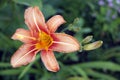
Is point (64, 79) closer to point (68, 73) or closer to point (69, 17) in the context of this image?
point (68, 73)

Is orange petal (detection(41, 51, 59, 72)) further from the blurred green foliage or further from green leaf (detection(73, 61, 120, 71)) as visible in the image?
green leaf (detection(73, 61, 120, 71))

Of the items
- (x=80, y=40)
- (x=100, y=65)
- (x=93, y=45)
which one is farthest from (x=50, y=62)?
(x=100, y=65)

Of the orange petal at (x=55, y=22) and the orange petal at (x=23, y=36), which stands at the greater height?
the orange petal at (x=55, y=22)

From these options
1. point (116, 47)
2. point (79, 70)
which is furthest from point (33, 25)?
point (116, 47)

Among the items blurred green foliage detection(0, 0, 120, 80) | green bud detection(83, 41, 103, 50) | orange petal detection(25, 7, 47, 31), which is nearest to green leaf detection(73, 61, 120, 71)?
blurred green foliage detection(0, 0, 120, 80)

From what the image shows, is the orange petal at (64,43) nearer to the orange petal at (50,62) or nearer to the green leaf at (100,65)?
the orange petal at (50,62)

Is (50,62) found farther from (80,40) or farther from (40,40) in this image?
(80,40)

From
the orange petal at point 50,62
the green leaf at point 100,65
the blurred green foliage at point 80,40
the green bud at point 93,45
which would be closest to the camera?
the orange petal at point 50,62

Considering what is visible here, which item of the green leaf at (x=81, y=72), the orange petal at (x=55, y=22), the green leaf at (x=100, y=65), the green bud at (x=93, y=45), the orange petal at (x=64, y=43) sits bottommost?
the orange petal at (x=64, y=43)

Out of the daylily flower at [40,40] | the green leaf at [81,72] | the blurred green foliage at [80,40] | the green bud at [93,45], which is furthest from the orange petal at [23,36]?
the green leaf at [81,72]
